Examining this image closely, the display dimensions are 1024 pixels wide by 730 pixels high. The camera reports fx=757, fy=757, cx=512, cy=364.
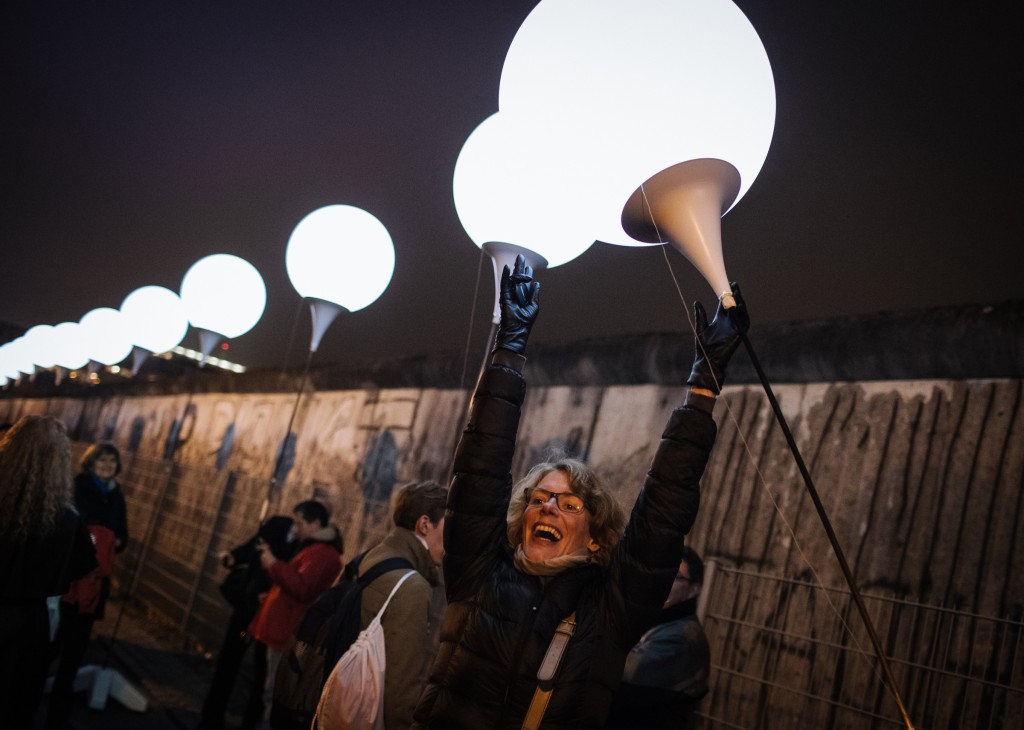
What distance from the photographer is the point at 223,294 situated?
6699 mm

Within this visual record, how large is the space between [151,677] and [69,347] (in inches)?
250

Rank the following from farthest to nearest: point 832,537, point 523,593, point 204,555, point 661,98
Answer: point 204,555
point 523,593
point 661,98
point 832,537

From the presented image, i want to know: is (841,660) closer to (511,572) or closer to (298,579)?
(511,572)

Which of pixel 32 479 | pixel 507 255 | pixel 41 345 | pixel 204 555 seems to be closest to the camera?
pixel 507 255

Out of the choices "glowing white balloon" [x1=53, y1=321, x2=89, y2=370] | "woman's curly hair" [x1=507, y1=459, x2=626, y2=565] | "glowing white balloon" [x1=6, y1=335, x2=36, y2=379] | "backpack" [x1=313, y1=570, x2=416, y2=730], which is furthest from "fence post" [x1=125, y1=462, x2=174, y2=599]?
"woman's curly hair" [x1=507, y1=459, x2=626, y2=565]

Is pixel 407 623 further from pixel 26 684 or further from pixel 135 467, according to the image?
pixel 135 467

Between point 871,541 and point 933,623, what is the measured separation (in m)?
0.45

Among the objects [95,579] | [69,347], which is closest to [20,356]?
[69,347]

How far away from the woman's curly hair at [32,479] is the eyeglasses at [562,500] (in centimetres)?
248

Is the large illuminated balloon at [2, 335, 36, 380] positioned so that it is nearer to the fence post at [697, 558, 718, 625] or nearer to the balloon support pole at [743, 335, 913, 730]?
the fence post at [697, 558, 718, 625]

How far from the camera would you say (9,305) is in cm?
1570

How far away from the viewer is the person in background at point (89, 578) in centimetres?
494

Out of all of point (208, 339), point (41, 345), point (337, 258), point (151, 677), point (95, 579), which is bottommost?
point (151, 677)

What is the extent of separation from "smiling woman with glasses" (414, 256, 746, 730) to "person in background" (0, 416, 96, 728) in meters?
2.32
